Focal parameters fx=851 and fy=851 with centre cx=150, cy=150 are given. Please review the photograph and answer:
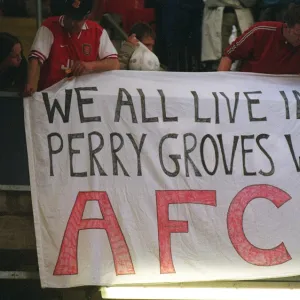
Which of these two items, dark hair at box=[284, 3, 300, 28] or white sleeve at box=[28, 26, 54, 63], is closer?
white sleeve at box=[28, 26, 54, 63]

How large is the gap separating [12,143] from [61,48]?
0.69 m

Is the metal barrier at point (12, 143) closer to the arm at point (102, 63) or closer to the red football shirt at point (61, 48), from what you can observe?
the red football shirt at point (61, 48)

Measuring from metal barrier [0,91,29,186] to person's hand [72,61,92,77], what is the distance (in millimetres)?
427

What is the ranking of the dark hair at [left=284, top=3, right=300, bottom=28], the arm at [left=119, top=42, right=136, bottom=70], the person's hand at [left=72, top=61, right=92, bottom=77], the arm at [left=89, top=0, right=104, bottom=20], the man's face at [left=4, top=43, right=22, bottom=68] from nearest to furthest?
the person's hand at [left=72, top=61, right=92, bottom=77] → the dark hair at [left=284, top=3, right=300, bottom=28] → the man's face at [left=4, top=43, right=22, bottom=68] → the arm at [left=119, top=42, right=136, bottom=70] → the arm at [left=89, top=0, right=104, bottom=20]

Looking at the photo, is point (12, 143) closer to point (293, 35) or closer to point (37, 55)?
point (37, 55)

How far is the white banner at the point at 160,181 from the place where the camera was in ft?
17.1

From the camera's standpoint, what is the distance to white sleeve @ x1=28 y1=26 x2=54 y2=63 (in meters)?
5.34

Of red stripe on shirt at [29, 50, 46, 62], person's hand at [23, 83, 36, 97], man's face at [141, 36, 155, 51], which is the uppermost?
red stripe on shirt at [29, 50, 46, 62]

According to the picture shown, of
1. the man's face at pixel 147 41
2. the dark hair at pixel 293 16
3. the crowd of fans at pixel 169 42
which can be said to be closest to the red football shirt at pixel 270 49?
Answer: the crowd of fans at pixel 169 42

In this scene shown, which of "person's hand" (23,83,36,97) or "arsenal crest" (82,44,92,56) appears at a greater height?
"arsenal crest" (82,44,92,56)

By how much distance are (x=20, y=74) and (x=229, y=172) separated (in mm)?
1716

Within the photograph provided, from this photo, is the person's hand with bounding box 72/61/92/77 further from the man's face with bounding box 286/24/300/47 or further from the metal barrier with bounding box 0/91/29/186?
the man's face with bounding box 286/24/300/47

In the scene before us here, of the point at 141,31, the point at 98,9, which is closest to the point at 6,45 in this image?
the point at 141,31

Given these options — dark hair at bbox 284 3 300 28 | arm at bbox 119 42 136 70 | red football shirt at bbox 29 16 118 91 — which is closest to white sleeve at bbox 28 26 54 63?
red football shirt at bbox 29 16 118 91
